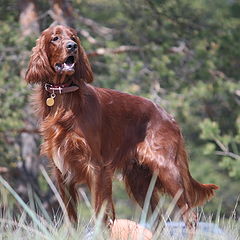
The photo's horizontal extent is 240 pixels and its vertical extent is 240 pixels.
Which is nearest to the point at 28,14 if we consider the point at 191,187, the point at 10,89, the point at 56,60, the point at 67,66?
the point at 10,89

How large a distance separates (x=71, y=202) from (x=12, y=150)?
7.45 m

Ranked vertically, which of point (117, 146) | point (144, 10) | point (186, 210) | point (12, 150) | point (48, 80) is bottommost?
point (12, 150)

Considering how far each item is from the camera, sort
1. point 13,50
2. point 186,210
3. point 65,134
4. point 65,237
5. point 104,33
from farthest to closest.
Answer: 1. point 104,33
2. point 13,50
3. point 186,210
4. point 65,134
5. point 65,237

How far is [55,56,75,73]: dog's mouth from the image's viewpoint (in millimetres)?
5465

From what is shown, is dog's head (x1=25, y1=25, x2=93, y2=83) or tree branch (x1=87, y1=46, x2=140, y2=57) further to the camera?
tree branch (x1=87, y1=46, x2=140, y2=57)

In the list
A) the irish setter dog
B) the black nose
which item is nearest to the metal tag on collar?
the irish setter dog

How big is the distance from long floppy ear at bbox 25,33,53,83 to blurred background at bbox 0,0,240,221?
596cm

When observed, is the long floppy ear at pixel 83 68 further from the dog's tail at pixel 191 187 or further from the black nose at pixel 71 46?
the dog's tail at pixel 191 187

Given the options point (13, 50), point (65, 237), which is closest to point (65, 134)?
point (65, 237)

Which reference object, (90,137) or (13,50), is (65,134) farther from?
(13,50)

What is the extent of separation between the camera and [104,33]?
14.2 m

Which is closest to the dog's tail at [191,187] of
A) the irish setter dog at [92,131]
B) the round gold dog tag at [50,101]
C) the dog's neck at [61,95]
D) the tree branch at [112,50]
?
the irish setter dog at [92,131]

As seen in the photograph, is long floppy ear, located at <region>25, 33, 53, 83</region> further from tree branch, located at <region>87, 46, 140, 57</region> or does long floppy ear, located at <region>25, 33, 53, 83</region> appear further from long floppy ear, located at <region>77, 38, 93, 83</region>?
tree branch, located at <region>87, 46, 140, 57</region>

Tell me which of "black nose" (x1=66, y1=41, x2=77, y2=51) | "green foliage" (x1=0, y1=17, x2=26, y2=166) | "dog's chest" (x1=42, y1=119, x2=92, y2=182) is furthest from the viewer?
"green foliage" (x1=0, y1=17, x2=26, y2=166)
